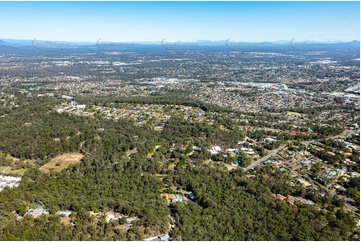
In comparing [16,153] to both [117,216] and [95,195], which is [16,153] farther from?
[117,216]

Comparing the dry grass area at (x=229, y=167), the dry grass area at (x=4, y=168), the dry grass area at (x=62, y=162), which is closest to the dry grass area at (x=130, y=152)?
the dry grass area at (x=62, y=162)

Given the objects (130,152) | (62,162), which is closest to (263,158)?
(130,152)

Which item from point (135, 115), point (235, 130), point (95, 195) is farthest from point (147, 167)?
point (135, 115)

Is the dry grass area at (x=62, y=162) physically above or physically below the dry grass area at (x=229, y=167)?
above

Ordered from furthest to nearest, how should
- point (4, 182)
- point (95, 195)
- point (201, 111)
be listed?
point (201, 111) → point (4, 182) → point (95, 195)

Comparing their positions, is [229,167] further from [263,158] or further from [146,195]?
[146,195]

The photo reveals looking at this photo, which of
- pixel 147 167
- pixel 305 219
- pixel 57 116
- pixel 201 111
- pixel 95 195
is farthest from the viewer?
pixel 201 111

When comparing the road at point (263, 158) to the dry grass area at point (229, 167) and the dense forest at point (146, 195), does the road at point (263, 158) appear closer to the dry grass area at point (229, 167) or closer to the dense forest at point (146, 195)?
the dry grass area at point (229, 167)

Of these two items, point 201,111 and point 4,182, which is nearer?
point 4,182
